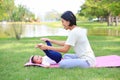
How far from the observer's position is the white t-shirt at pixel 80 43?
19.6 ft

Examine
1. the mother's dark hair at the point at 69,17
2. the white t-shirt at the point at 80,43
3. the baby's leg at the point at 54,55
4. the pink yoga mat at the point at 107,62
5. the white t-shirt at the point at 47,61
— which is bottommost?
the pink yoga mat at the point at 107,62

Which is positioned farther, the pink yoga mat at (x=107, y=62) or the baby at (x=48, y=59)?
the baby at (x=48, y=59)

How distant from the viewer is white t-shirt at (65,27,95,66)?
19.6 ft

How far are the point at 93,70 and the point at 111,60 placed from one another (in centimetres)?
113

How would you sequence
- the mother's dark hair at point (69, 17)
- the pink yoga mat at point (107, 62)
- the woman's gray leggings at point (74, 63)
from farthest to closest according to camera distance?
1. the pink yoga mat at point (107, 62)
2. the woman's gray leggings at point (74, 63)
3. the mother's dark hair at point (69, 17)

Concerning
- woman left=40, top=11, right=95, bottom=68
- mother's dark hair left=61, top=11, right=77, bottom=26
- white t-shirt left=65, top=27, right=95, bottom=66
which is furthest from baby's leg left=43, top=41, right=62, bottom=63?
mother's dark hair left=61, top=11, right=77, bottom=26

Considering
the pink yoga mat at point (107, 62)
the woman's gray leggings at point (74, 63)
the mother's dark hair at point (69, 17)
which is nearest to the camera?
the mother's dark hair at point (69, 17)

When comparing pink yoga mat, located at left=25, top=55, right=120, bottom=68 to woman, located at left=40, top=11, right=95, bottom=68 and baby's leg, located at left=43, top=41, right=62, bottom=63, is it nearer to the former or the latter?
baby's leg, located at left=43, top=41, right=62, bottom=63

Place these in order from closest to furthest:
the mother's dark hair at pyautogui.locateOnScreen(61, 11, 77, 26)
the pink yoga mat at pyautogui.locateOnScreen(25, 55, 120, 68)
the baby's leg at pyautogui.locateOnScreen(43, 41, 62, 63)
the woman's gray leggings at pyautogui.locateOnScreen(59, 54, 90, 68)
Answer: the mother's dark hair at pyautogui.locateOnScreen(61, 11, 77, 26), the woman's gray leggings at pyautogui.locateOnScreen(59, 54, 90, 68), the pink yoga mat at pyautogui.locateOnScreen(25, 55, 120, 68), the baby's leg at pyautogui.locateOnScreen(43, 41, 62, 63)

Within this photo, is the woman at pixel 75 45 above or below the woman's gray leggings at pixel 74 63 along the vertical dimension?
above

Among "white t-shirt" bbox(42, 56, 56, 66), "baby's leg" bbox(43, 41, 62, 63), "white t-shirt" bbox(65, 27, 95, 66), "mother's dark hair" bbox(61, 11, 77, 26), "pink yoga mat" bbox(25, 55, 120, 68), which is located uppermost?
"mother's dark hair" bbox(61, 11, 77, 26)

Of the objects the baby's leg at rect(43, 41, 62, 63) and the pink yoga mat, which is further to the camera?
the baby's leg at rect(43, 41, 62, 63)

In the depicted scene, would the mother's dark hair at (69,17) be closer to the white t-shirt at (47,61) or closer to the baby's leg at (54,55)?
the baby's leg at (54,55)

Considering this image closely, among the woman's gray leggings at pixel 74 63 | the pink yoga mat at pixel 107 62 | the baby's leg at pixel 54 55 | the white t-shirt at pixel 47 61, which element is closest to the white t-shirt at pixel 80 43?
the woman's gray leggings at pixel 74 63
